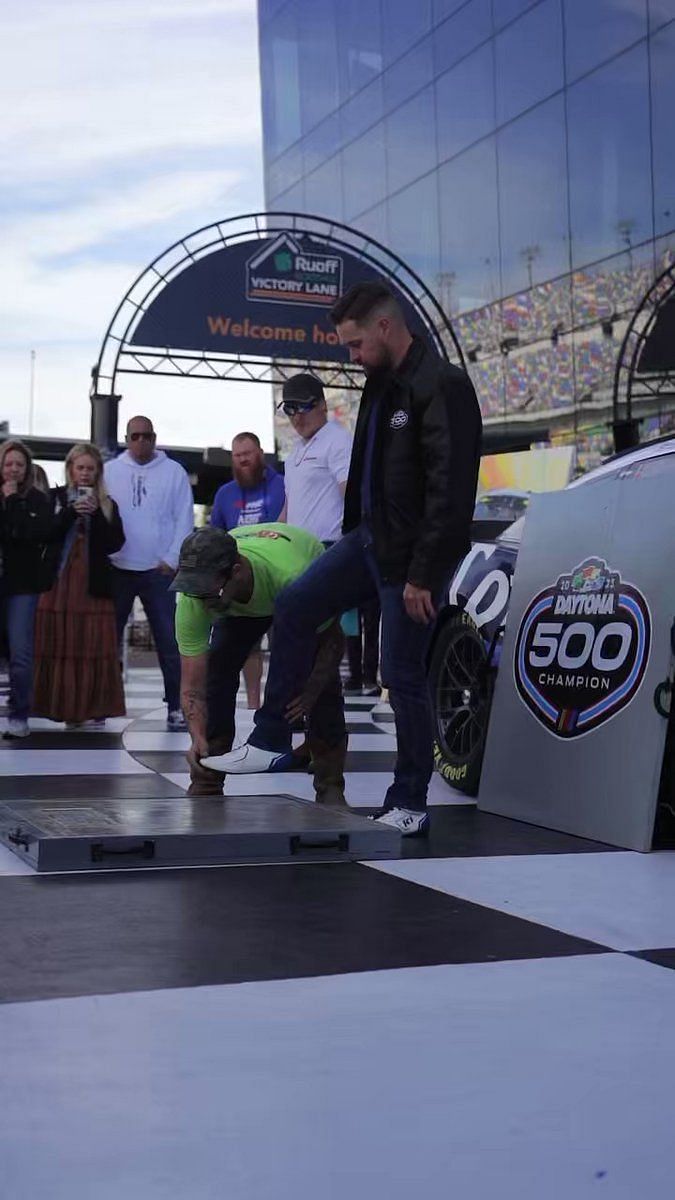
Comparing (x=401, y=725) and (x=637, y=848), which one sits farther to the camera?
(x=401, y=725)

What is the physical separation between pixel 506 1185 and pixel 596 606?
2.85 m

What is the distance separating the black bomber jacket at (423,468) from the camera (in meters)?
3.91

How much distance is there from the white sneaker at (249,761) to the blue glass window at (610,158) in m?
15.4

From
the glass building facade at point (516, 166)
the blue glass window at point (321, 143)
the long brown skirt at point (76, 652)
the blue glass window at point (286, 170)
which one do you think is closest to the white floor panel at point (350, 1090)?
the long brown skirt at point (76, 652)

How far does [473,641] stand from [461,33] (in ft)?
65.5

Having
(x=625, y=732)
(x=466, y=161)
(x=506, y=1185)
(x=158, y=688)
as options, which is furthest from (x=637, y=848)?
(x=466, y=161)

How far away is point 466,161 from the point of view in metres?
22.6

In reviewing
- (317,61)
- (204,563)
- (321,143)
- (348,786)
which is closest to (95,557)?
(348,786)

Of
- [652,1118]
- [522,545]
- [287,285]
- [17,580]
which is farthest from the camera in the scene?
[287,285]

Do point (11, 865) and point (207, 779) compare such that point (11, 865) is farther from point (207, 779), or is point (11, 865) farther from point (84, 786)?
point (84, 786)

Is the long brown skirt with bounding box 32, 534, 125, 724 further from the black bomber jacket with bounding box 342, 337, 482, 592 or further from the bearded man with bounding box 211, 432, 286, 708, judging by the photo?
the black bomber jacket with bounding box 342, 337, 482, 592

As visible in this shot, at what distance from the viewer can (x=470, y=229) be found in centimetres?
2258

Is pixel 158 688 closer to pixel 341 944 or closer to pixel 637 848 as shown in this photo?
pixel 637 848

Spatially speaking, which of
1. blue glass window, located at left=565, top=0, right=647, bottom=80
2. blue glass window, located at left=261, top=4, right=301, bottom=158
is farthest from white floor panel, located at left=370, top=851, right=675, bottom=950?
blue glass window, located at left=261, top=4, right=301, bottom=158
